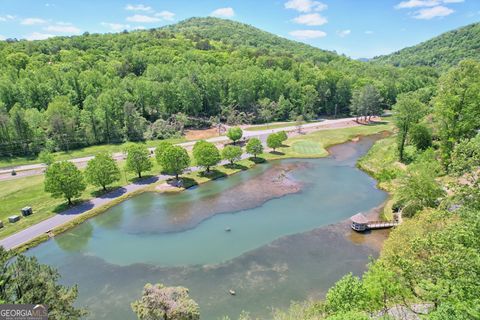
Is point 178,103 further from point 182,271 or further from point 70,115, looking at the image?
point 182,271

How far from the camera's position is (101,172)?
5934 cm

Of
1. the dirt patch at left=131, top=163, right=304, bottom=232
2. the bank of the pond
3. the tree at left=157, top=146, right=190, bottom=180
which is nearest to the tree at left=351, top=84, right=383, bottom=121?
the bank of the pond

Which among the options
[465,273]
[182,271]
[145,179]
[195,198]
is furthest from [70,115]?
[465,273]

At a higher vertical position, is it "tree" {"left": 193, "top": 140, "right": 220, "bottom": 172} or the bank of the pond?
"tree" {"left": 193, "top": 140, "right": 220, "bottom": 172}

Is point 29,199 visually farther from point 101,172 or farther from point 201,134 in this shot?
point 201,134

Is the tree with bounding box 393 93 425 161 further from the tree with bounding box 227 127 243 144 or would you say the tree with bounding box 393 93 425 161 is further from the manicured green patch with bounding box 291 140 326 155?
the tree with bounding box 227 127 243 144

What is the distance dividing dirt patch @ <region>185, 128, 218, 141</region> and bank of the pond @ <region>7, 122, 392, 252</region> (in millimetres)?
24094

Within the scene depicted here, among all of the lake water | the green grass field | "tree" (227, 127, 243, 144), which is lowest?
the lake water

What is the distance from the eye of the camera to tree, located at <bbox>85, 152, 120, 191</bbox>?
59156 mm

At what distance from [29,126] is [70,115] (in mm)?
10831

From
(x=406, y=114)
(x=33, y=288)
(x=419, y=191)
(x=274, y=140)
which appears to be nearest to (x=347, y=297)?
(x=33, y=288)

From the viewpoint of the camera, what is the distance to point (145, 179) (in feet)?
220

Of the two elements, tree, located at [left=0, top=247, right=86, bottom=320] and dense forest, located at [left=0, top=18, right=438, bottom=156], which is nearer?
tree, located at [left=0, top=247, right=86, bottom=320]

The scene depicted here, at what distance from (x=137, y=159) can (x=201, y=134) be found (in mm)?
39021
